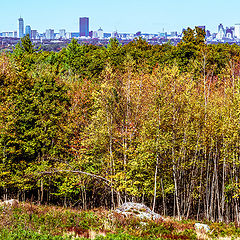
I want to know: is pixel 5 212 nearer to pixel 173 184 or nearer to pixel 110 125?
pixel 110 125

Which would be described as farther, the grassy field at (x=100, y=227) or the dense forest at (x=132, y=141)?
the dense forest at (x=132, y=141)

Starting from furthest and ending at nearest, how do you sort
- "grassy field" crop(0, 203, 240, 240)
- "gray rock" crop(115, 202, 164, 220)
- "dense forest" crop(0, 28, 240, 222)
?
"dense forest" crop(0, 28, 240, 222) < "gray rock" crop(115, 202, 164, 220) < "grassy field" crop(0, 203, 240, 240)

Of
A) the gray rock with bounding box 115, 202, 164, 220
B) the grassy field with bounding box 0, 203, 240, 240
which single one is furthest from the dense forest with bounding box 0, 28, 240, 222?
the grassy field with bounding box 0, 203, 240, 240

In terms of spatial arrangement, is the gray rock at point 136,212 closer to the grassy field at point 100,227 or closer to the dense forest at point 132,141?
the grassy field at point 100,227

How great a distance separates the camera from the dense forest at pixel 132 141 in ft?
66.1

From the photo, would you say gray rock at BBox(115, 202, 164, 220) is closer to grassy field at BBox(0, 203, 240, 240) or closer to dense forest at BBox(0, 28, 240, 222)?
grassy field at BBox(0, 203, 240, 240)

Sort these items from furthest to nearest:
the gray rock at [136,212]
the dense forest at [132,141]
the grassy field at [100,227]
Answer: the dense forest at [132,141] < the gray rock at [136,212] < the grassy field at [100,227]

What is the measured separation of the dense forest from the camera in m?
20.1

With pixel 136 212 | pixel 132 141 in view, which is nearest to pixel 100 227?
pixel 136 212

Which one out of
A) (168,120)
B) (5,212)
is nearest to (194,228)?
(5,212)

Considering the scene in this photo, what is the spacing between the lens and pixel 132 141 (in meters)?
21.8

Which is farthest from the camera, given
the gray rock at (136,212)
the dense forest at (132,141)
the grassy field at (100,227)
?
the dense forest at (132,141)

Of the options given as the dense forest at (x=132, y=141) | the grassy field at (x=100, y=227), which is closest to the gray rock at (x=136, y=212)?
the grassy field at (x=100, y=227)

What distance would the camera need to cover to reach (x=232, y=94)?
818 inches
